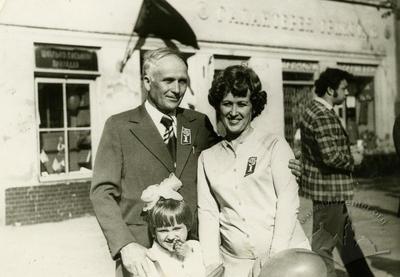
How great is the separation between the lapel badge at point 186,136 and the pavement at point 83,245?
160 centimetres

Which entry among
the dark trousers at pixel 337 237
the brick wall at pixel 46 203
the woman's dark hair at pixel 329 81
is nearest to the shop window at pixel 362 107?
the brick wall at pixel 46 203

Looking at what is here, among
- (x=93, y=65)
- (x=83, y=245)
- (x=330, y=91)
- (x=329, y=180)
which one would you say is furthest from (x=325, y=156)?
(x=93, y=65)

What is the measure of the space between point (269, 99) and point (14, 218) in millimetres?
4724

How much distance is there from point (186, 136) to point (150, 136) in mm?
192

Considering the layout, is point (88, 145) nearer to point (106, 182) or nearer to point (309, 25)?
point (309, 25)

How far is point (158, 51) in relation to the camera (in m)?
2.38

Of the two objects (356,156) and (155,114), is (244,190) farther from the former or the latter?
(356,156)

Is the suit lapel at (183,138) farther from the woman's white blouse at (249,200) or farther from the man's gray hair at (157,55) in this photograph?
the man's gray hair at (157,55)

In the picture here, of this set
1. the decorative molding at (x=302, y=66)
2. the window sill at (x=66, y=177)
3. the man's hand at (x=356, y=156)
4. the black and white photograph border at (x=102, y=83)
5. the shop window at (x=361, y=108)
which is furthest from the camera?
the shop window at (x=361, y=108)

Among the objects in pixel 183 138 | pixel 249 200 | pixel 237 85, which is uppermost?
pixel 237 85

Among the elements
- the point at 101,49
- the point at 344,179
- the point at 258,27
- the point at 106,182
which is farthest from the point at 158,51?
the point at 258,27

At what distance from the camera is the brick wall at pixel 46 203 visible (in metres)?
5.99

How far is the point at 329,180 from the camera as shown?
11.8 feet

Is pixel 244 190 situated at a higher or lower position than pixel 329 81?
lower
